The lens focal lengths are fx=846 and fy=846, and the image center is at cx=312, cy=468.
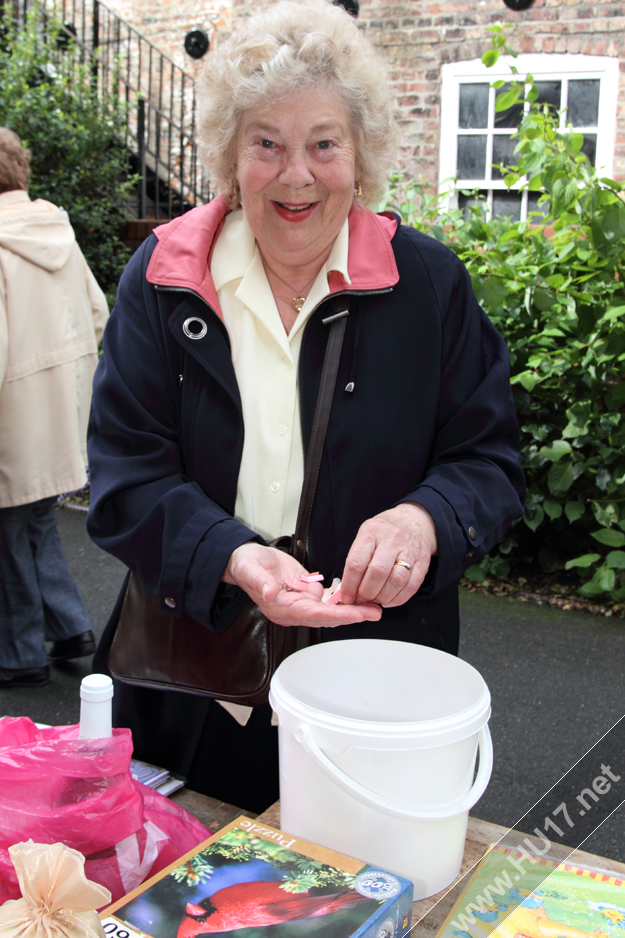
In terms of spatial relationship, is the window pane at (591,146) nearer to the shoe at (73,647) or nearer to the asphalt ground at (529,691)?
the asphalt ground at (529,691)

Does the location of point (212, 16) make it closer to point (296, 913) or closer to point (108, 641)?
point (108, 641)

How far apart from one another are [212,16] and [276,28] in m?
8.87

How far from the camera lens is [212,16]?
933 cm

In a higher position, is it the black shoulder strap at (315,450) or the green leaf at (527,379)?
the black shoulder strap at (315,450)

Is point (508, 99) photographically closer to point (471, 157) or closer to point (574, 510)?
point (574, 510)

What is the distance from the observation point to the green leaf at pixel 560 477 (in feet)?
13.7

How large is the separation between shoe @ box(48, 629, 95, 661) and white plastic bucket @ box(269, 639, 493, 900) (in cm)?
283

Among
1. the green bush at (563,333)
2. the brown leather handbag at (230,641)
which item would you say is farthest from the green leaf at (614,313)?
the brown leather handbag at (230,641)

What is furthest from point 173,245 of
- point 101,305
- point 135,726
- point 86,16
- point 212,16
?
point 86,16

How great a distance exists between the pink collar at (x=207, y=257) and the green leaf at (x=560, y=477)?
2.73 m

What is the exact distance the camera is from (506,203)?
8117mm

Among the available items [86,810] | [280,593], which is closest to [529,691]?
[280,593]

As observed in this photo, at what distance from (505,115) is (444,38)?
909 millimetres

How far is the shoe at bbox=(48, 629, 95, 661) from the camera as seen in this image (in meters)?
3.80
